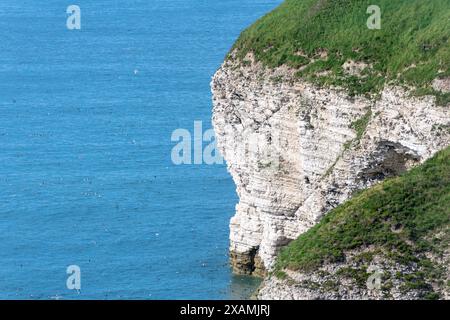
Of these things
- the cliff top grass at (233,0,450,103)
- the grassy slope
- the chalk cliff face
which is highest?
the cliff top grass at (233,0,450,103)

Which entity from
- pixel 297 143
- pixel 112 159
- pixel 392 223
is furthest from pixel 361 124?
pixel 112 159

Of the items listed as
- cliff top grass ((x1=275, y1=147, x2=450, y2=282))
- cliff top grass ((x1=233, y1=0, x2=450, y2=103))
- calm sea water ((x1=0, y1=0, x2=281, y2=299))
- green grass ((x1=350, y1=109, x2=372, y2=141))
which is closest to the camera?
cliff top grass ((x1=275, y1=147, x2=450, y2=282))

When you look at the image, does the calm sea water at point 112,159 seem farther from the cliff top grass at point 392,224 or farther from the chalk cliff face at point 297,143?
the cliff top grass at point 392,224

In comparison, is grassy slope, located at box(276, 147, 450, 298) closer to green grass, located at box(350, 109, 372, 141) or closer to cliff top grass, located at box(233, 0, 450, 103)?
cliff top grass, located at box(233, 0, 450, 103)

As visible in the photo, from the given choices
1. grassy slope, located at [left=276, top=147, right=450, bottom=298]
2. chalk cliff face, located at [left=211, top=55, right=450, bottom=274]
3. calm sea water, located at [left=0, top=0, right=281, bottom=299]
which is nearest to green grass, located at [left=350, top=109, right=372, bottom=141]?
chalk cliff face, located at [left=211, top=55, right=450, bottom=274]

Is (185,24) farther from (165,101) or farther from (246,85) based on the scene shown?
(246,85)

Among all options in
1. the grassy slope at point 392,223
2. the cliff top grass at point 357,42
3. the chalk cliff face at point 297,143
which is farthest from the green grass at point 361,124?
the grassy slope at point 392,223
